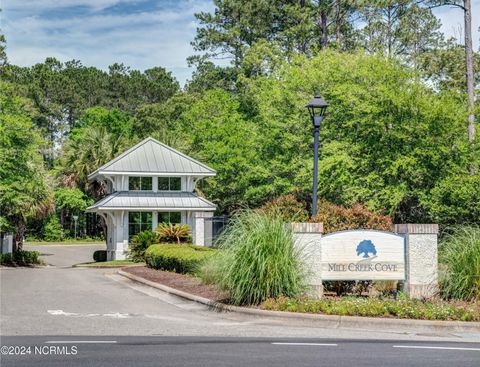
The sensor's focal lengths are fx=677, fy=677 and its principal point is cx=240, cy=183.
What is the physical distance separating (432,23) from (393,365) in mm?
54312

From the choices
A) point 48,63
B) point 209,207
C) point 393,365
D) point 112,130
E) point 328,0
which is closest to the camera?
point 393,365

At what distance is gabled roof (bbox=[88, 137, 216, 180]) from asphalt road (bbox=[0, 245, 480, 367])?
21433mm

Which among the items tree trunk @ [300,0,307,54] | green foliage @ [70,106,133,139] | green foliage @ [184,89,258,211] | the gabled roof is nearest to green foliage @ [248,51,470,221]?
green foliage @ [184,89,258,211]

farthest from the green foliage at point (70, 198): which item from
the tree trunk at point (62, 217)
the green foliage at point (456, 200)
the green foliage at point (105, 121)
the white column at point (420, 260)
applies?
the white column at point (420, 260)

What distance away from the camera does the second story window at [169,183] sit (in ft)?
140

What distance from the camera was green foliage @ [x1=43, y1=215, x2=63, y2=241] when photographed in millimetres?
74375

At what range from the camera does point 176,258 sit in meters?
26.3

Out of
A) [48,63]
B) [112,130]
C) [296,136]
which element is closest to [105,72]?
[48,63]

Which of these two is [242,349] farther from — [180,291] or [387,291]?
[180,291]

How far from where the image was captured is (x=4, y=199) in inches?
1432

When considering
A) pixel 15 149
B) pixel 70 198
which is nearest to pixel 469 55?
pixel 15 149

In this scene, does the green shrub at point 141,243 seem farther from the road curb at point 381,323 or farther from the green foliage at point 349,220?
the road curb at point 381,323

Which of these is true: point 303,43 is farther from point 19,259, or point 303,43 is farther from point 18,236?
point 19,259

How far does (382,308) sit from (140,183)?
29.8 metres
